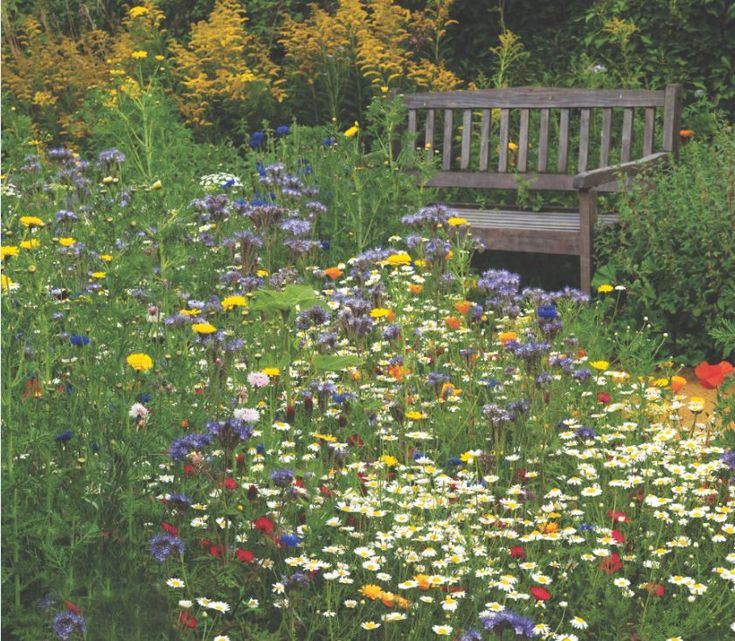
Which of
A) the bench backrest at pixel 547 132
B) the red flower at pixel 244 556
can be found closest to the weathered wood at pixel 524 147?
the bench backrest at pixel 547 132

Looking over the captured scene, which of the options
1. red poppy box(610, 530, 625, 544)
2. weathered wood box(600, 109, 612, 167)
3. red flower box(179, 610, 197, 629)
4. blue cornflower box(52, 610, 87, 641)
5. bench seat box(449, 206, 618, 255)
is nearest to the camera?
blue cornflower box(52, 610, 87, 641)

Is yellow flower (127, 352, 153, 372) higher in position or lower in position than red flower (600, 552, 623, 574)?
higher

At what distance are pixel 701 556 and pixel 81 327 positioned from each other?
6.28ft

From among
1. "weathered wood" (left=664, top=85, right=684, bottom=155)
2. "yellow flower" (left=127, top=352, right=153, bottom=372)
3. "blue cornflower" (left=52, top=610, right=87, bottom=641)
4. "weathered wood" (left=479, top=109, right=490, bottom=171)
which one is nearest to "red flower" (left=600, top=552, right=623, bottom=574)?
"yellow flower" (left=127, top=352, right=153, bottom=372)

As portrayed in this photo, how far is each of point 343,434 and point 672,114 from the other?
3.98 m

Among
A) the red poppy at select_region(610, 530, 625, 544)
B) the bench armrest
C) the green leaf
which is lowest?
the red poppy at select_region(610, 530, 625, 544)

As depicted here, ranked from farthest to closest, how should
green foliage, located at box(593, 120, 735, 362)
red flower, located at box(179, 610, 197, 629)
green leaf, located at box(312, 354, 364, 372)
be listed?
green foliage, located at box(593, 120, 735, 362)
green leaf, located at box(312, 354, 364, 372)
red flower, located at box(179, 610, 197, 629)

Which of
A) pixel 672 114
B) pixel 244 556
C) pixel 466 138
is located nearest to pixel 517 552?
pixel 244 556

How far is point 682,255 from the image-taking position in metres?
5.71

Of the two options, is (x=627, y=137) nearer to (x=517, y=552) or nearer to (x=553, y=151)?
(x=553, y=151)

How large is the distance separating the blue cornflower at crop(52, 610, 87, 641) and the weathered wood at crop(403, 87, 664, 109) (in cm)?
562

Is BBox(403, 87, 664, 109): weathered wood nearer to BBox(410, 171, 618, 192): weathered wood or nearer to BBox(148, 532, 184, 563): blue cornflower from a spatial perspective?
BBox(410, 171, 618, 192): weathered wood

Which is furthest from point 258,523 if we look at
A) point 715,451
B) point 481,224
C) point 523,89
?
point 523,89

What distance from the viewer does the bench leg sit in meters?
6.14
